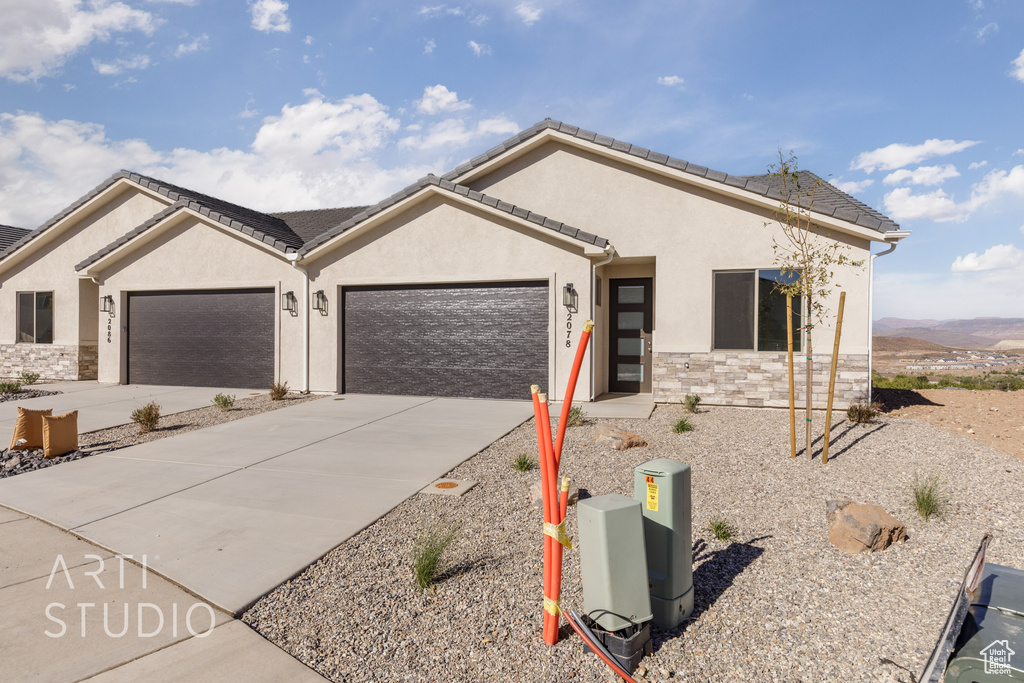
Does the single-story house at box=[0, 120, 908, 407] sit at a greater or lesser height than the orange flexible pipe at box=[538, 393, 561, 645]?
greater

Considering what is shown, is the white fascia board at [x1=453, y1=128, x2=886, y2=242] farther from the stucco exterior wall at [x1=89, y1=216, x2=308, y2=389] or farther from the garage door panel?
the stucco exterior wall at [x1=89, y1=216, x2=308, y2=389]

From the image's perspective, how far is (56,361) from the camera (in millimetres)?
16047

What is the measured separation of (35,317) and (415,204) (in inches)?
501

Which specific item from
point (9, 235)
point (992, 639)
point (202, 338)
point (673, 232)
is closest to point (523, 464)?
point (992, 639)

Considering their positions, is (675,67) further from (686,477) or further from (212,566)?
(212,566)

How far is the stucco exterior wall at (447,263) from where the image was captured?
37.5 ft

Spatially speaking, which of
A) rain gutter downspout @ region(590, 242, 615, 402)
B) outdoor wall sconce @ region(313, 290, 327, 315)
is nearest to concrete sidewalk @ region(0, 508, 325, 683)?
rain gutter downspout @ region(590, 242, 615, 402)

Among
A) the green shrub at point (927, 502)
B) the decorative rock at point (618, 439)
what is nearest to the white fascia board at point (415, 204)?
the decorative rock at point (618, 439)

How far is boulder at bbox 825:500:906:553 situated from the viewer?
4.45 metres

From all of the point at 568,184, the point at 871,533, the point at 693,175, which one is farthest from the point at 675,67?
the point at 871,533

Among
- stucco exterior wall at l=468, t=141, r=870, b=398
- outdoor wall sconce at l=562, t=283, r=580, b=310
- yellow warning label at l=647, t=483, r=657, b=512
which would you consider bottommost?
yellow warning label at l=647, t=483, r=657, b=512

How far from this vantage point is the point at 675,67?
34.5 feet

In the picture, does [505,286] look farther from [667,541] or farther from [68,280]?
[68,280]

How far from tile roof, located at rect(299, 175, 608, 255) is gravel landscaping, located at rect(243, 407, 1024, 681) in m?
5.62
